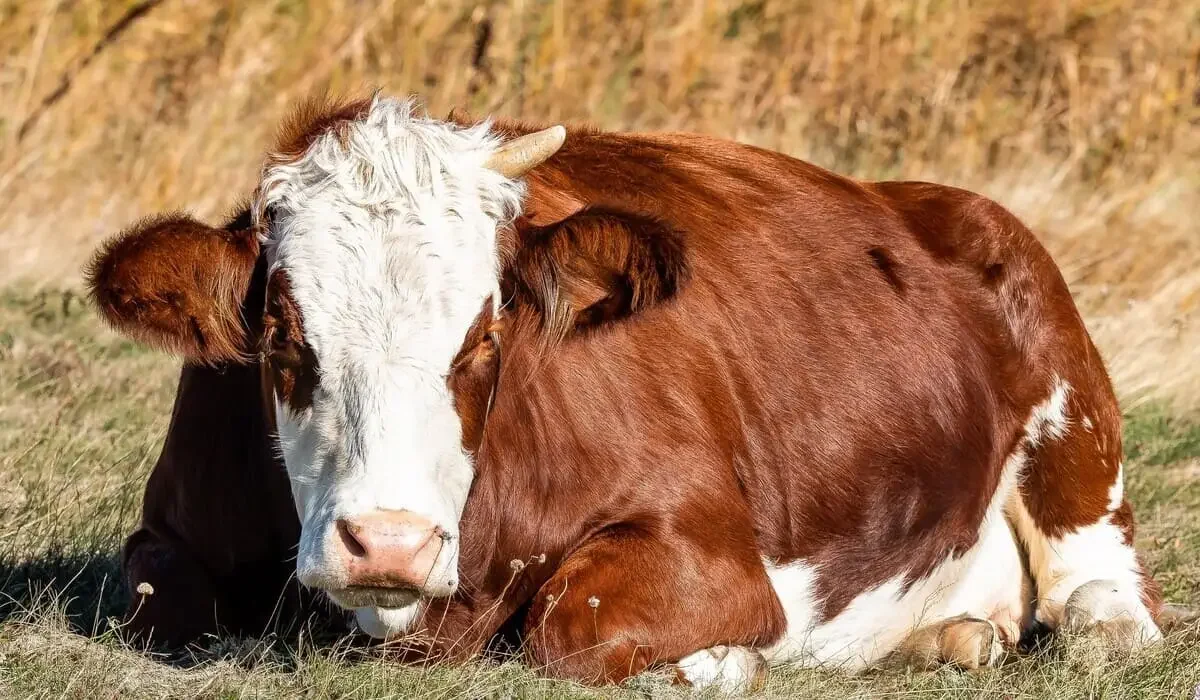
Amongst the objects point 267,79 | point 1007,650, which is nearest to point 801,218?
point 1007,650

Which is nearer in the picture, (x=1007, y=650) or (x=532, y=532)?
(x=532, y=532)

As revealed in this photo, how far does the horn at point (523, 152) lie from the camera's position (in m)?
5.11

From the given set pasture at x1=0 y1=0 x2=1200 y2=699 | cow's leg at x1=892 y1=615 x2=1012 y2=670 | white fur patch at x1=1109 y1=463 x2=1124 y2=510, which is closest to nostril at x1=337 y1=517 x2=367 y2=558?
cow's leg at x1=892 y1=615 x2=1012 y2=670

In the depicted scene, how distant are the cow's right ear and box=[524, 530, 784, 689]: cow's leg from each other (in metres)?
1.12

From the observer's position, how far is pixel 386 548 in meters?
4.21

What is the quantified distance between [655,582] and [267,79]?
9126 millimetres

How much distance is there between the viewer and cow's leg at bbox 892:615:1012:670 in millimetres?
5914

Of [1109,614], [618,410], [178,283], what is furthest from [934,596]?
[178,283]

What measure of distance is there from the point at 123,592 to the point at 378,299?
1888 mm

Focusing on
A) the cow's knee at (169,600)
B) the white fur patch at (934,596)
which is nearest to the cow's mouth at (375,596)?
the cow's knee at (169,600)

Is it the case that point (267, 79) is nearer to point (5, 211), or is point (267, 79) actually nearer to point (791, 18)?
point (5, 211)

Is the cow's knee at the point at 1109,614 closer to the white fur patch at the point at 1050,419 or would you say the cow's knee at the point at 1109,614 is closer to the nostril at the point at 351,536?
the white fur patch at the point at 1050,419

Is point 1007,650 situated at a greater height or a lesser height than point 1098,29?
lesser

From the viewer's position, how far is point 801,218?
6.46m
